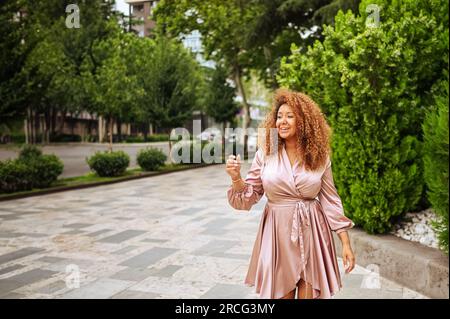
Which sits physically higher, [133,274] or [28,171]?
[28,171]

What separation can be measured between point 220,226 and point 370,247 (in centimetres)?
348

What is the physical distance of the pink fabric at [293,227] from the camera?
293cm

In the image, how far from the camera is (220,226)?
8.50 meters

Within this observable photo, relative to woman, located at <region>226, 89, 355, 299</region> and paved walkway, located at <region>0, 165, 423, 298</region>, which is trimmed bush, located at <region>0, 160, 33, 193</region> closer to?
paved walkway, located at <region>0, 165, 423, 298</region>

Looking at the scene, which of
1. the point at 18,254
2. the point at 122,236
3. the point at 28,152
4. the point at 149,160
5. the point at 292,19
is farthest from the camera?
the point at 149,160

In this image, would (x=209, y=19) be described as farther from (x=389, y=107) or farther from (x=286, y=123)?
(x=286, y=123)

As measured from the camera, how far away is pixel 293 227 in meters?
2.92

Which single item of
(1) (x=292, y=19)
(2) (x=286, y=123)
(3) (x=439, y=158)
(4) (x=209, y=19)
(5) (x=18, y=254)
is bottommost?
(5) (x=18, y=254)

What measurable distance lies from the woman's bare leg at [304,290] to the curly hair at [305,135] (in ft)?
2.48

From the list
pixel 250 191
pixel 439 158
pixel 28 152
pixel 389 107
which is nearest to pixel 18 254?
pixel 250 191

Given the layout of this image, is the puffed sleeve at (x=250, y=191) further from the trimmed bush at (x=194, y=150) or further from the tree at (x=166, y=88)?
the trimmed bush at (x=194, y=150)

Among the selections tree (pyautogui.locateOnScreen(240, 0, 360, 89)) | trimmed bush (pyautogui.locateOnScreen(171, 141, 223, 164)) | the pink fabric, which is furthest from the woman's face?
trimmed bush (pyautogui.locateOnScreen(171, 141, 223, 164))

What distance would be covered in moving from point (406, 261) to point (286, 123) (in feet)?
9.12
